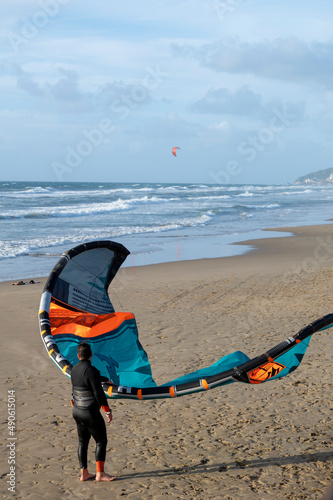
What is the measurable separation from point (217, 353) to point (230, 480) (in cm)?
327

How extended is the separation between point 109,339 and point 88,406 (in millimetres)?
1411

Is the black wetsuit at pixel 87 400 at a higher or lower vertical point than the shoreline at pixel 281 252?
higher

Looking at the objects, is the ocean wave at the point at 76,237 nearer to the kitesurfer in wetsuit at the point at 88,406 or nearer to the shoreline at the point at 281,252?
the shoreline at the point at 281,252

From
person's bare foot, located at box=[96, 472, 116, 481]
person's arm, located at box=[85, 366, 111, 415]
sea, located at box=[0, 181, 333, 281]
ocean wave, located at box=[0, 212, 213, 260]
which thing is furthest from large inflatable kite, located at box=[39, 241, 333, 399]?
ocean wave, located at box=[0, 212, 213, 260]

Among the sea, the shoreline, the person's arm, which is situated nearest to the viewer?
the person's arm

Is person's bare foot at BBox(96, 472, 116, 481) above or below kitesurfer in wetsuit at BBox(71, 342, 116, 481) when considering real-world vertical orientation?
below

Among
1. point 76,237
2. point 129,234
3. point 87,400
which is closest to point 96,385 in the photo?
point 87,400

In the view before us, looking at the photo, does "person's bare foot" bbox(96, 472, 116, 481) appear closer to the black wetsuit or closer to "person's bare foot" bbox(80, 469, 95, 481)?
"person's bare foot" bbox(80, 469, 95, 481)

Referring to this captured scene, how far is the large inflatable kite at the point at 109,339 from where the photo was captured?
4465mm

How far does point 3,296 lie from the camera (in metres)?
11.4

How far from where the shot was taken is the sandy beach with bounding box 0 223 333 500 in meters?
4.34

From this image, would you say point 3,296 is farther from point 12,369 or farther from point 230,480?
point 230,480

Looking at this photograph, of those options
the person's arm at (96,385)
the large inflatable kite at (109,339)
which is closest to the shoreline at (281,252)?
the large inflatable kite at (109,339)

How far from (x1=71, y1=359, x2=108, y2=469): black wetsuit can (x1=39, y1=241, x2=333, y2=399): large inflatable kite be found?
0.24 m
